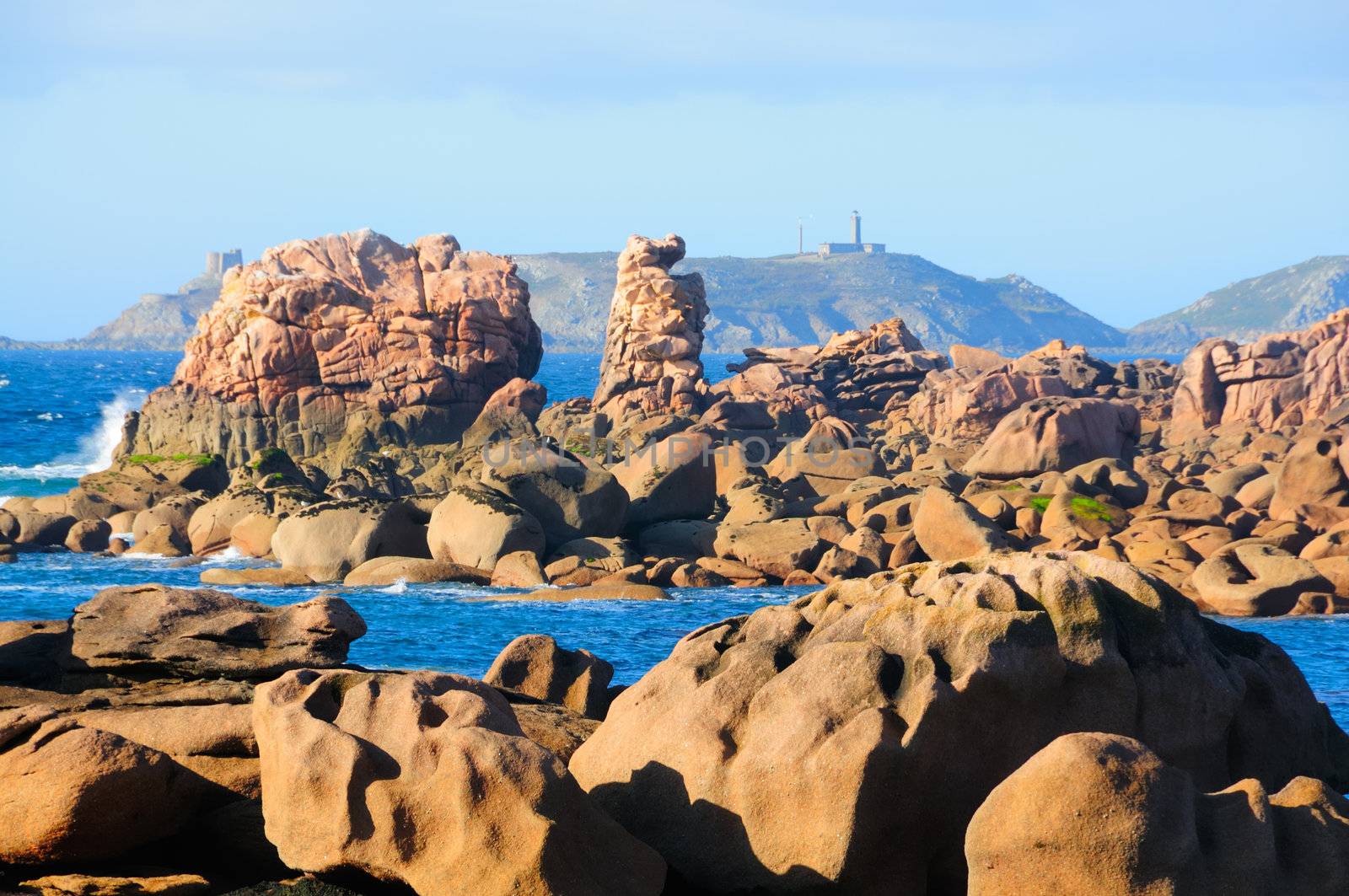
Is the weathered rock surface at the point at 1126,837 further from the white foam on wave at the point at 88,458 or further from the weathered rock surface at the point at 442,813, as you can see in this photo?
the white foam on wave at the point at 88,458

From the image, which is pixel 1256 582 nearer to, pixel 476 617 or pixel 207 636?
pixel 476 617

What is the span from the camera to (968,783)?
349 inches

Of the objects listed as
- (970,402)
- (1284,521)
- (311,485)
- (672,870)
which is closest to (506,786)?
(672,870)

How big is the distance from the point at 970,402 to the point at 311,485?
26.5 m

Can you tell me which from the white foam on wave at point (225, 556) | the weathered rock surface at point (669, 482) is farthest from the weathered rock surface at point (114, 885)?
the white foam on wave at point (225, 556)

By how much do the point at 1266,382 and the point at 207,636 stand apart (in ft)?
170

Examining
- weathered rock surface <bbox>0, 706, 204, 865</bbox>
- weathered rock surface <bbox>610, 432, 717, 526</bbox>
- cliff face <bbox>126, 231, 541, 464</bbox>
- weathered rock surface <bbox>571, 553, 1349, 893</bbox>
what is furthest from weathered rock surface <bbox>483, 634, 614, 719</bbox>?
cliff face <bbox>126, 231, 541, 464</bbox>

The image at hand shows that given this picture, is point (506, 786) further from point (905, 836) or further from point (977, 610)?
point (977, 610)

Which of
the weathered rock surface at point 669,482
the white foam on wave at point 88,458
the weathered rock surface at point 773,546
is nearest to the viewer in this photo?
the weathered rock surface at point 773,546

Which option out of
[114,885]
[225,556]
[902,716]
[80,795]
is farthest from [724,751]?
[225,556]

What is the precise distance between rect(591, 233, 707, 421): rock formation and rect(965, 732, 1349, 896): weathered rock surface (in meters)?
48.5

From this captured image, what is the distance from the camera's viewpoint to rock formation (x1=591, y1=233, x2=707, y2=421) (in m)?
57.8

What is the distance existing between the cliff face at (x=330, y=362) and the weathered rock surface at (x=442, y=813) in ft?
134

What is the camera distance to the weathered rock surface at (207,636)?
39.4ft
